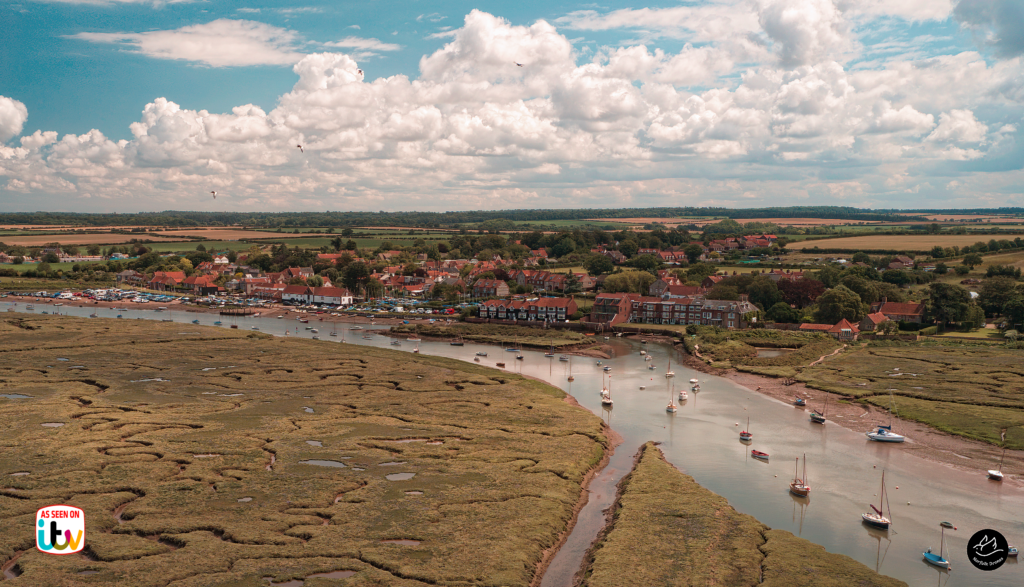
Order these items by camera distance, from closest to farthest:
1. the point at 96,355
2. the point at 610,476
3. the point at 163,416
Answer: the point at 610,476, the point at 163,416, the point at 96,355

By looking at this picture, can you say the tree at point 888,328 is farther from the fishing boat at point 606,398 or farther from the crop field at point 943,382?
the fishing boat at point 606,398

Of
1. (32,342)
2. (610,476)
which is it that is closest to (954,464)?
(610,476)

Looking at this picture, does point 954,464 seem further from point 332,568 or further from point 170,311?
point 170,311

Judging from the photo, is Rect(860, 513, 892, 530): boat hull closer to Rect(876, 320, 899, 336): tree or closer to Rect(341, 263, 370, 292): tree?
Rect(876, 320, 899, 336): tree

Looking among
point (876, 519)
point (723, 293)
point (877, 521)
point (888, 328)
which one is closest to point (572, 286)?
point (723, 293)

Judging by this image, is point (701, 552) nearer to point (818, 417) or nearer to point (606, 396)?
point (818, 417)

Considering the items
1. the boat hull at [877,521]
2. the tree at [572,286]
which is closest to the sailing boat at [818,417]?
the boat hull at [877,521]

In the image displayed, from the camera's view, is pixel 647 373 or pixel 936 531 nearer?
pixel 936 531
